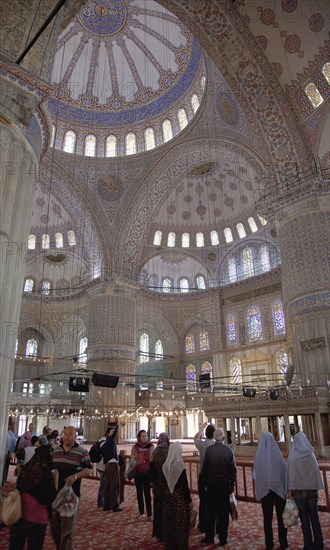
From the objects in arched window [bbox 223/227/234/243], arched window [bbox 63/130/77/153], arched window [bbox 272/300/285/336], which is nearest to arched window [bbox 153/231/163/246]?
arched window [bbox 223/227/234/243]

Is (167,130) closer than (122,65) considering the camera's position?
Yes

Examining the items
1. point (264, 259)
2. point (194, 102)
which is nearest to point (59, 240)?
point (194, 102)

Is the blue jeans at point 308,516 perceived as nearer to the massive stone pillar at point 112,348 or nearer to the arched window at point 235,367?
the massive stone pillar at point 112,348

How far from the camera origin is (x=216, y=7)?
12031mm

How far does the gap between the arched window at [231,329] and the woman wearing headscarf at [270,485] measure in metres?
18.4

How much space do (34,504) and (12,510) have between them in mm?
139

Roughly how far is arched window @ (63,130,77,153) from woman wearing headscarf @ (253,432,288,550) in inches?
700

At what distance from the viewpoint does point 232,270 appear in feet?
76.6

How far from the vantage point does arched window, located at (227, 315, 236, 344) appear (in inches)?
873

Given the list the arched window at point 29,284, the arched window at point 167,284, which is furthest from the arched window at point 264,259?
the arched window at point 29,284

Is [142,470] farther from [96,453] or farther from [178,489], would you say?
[178,489]

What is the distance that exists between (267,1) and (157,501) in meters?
12.9

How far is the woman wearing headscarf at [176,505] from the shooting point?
3.54 meters

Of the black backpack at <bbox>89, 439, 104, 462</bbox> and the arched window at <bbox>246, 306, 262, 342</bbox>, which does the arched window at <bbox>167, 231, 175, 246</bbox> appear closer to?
the arched window at <bbox>246, 306, 262, 342</bbox>
